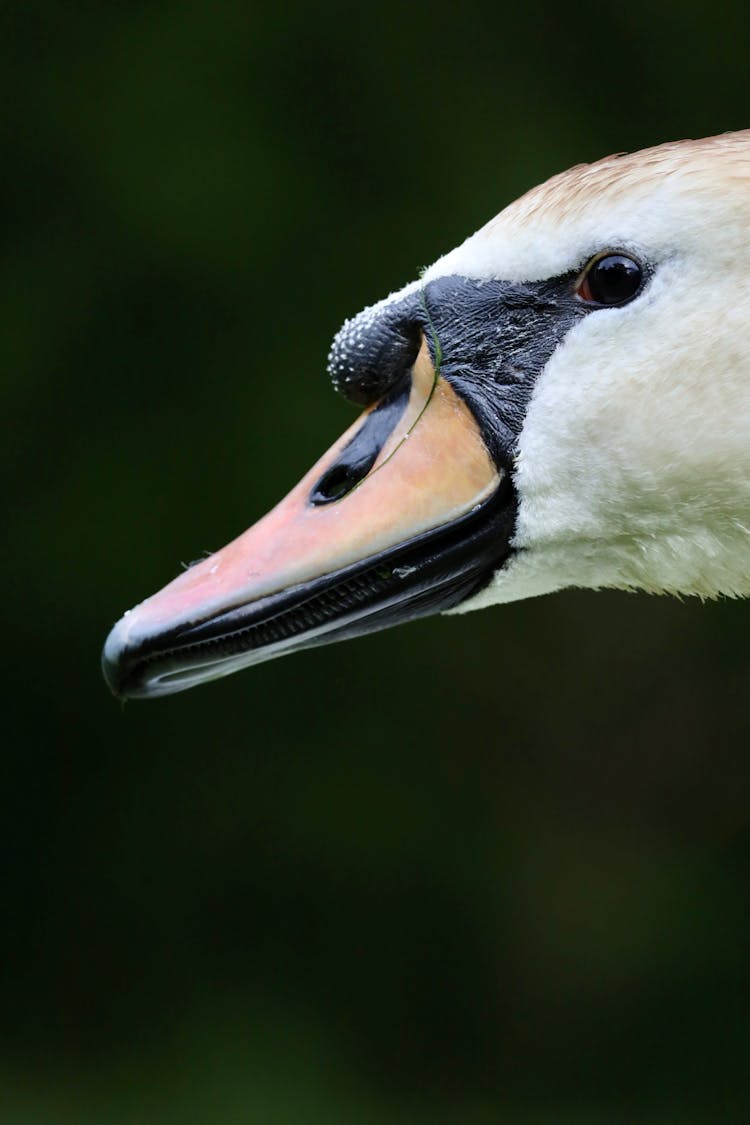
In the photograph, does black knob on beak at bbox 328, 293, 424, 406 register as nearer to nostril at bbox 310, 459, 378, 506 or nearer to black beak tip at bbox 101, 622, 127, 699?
nostril at bbox 310, 459, 378, 506

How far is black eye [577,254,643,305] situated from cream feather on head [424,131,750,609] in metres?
0.01

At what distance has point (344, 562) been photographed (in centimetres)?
174

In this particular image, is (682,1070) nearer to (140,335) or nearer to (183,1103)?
(183,1103)

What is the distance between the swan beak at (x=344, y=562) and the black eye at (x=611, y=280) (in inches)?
7.4

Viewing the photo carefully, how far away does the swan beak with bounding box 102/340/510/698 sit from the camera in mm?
1726

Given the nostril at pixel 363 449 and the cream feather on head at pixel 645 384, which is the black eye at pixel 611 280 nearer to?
the cream feather on head at pixel 645 384

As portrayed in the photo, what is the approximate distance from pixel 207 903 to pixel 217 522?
1.09 metres

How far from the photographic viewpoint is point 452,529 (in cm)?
178

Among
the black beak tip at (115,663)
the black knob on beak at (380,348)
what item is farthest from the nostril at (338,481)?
the black beak tip at (115,663)

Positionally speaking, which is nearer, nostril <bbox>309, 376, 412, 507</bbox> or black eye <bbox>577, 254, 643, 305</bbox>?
black eye <bbox>577, 254, 643, 305</bbox>

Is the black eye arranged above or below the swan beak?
above

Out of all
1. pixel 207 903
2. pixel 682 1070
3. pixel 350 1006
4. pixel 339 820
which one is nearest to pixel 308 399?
pixel 339 820

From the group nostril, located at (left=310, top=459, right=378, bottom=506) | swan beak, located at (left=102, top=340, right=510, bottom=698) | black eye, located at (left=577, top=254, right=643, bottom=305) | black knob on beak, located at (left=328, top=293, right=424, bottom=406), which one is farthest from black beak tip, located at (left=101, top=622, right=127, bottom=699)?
black eye, located at (left=577, top=254, right=643, bottom=305)

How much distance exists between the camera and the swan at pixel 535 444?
1.67 m
